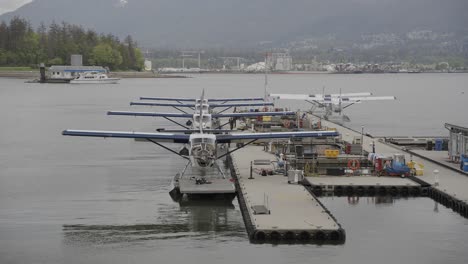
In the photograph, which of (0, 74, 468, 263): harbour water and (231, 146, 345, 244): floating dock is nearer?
(0, 74, 468, 263): harbour water

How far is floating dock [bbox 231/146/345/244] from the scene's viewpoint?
21.6 m

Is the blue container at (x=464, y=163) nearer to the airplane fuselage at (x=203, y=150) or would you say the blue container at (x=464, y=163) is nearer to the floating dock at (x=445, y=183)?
the floating dock at (x=445, y=183)

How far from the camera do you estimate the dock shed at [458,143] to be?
3222cm

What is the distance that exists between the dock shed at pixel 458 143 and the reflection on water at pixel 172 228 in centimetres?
1079

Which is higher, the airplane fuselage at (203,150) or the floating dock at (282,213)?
the airplane fuselage at (203,150)

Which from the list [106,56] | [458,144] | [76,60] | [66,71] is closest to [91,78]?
[66,71]

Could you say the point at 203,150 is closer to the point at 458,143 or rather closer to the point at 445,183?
the point at 445,183

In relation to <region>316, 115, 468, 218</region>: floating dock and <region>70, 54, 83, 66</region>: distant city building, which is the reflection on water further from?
<region>70, 54, 83, 66</region>: distant city building

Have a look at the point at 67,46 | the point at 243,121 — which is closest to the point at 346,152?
the point at 243,121

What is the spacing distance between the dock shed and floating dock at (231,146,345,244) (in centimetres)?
787

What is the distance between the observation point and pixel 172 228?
24.4m

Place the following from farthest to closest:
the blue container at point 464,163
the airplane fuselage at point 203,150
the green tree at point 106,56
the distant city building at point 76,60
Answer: the green tree at point 106,56
the distant city building at point 76,60
the blue container at point 464,163
the airplane fuselage at point 203,150

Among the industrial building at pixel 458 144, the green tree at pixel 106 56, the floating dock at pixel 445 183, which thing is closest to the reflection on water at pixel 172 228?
the floating dock at pixel 445 183

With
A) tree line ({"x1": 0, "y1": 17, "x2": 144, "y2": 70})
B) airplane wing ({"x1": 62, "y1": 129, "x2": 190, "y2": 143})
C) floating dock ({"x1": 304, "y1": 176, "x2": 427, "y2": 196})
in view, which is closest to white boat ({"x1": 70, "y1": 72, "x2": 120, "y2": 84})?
tree line ({"x1": 0, "y1": 17, "x2": 144, "y2": 70})
